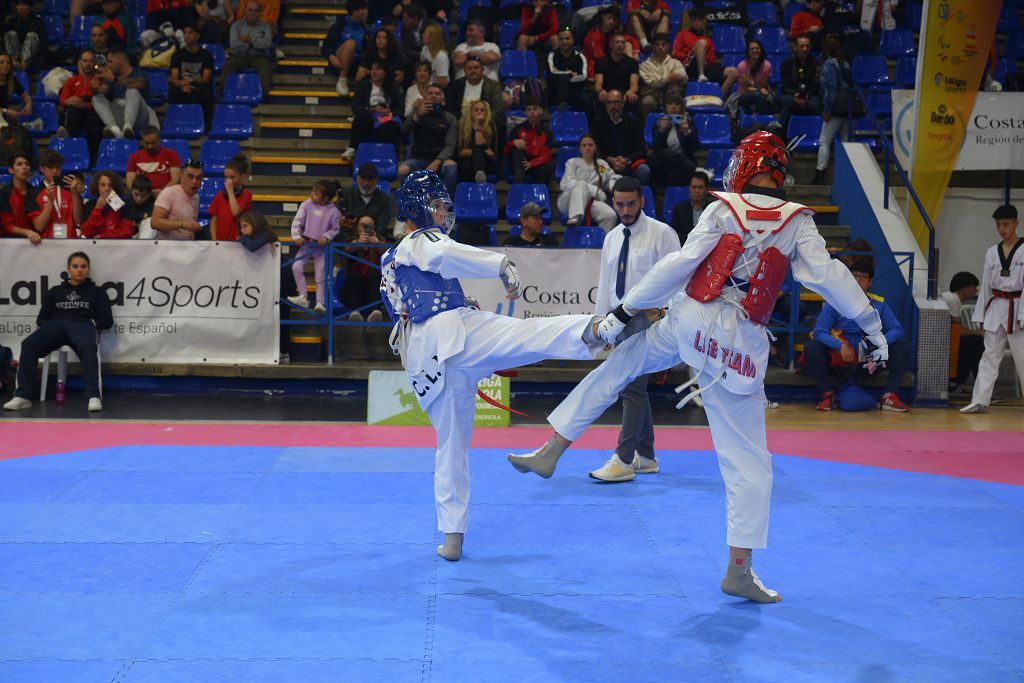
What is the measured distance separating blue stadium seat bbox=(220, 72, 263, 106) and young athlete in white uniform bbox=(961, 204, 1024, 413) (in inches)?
380

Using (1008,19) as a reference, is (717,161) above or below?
below

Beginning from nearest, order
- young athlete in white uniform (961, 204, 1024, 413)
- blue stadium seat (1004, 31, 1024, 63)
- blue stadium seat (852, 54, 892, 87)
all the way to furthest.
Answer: young athlete in white uniform (961, 204, 1024, 413) < blue stadium seat (852, 54, 892, 87) < blue stadium seat (1004, 31, 1024, 63)

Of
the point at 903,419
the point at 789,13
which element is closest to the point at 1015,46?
the point at 789,13

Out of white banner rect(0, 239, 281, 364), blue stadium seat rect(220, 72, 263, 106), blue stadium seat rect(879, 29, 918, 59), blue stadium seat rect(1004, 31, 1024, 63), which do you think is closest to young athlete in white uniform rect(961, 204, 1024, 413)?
blue stadium seat rect(1004, 31, 1024, 63)

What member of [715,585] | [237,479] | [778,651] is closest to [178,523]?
[237,479]

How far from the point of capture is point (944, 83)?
1156 cm

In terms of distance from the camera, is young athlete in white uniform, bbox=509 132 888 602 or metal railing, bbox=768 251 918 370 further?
metal railing, bbox=768 251 918 370

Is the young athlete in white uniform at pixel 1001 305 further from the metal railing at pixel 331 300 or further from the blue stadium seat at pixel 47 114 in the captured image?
the blue stadium seat at pixel 47 114

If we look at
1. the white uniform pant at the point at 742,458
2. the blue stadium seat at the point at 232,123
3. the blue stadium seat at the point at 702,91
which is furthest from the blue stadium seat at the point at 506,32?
the white uniform pant at the point at 742,458

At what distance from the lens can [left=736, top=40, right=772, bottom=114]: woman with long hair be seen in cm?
1412

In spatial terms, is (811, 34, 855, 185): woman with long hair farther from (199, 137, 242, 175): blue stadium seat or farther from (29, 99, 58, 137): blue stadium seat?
(29, 99, 58, 137): blue stadium seat

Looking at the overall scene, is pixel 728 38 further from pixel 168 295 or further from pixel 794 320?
pixel 168 295

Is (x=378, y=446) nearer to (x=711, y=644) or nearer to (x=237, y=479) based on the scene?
(x=237, y=479)

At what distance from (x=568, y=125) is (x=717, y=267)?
939 centimetres
